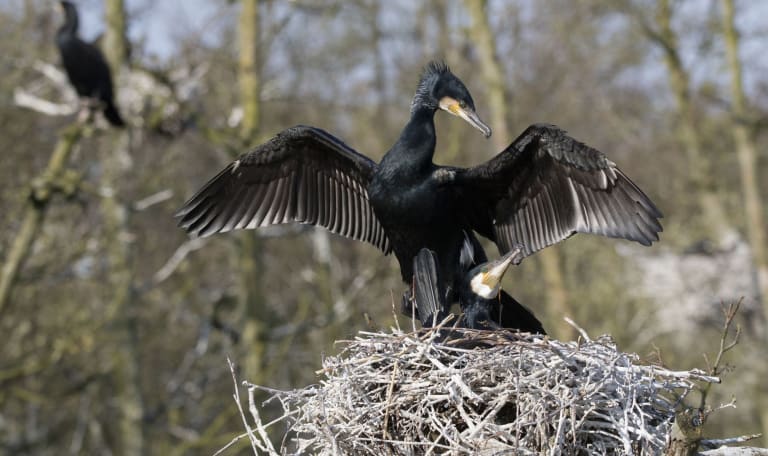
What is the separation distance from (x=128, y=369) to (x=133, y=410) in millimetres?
457

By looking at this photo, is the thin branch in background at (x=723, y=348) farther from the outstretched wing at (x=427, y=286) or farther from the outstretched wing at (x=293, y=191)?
the outstretched wing at (x=293, y=191)

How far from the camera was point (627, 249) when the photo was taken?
17547 mm

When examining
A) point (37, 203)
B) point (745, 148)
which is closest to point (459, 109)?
point (37, 203)

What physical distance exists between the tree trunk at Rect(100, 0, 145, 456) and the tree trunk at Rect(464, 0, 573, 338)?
12.8ft

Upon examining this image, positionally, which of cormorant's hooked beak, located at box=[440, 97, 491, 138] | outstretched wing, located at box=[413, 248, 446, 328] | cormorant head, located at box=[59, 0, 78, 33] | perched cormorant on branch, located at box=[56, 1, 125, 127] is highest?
cormorant head, located at box=[59, 0, 78, 33]

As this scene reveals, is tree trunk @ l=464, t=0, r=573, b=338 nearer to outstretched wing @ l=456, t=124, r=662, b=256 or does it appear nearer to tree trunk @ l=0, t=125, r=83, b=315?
tree trunk @ l=0, t=125, r=83, b=315

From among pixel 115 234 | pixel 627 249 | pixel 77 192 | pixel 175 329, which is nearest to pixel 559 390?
pixel 77 192

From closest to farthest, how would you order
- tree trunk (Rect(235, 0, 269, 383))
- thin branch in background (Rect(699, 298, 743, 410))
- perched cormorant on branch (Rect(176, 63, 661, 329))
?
thin branch in background (Rect(699, 298, 743, 410)), perched cormorant on branch (Rect(176, 63, 661, 329)), tree trunk (Rect(235, 0, 269, 383))

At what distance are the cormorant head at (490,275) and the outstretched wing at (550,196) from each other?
0.29 m

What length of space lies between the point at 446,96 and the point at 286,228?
6704 millimetres

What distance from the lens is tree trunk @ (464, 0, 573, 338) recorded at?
11.3m

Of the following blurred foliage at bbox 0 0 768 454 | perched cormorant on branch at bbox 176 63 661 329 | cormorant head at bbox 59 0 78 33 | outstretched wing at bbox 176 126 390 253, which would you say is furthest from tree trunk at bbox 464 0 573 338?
perched cormorant on branch at bbox 176 63 661 329

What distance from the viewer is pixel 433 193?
567 cm

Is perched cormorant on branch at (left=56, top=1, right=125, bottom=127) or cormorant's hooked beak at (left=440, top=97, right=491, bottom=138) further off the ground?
perched cormorant on branch at (left=56, top=1, right=125, bottom=127)
